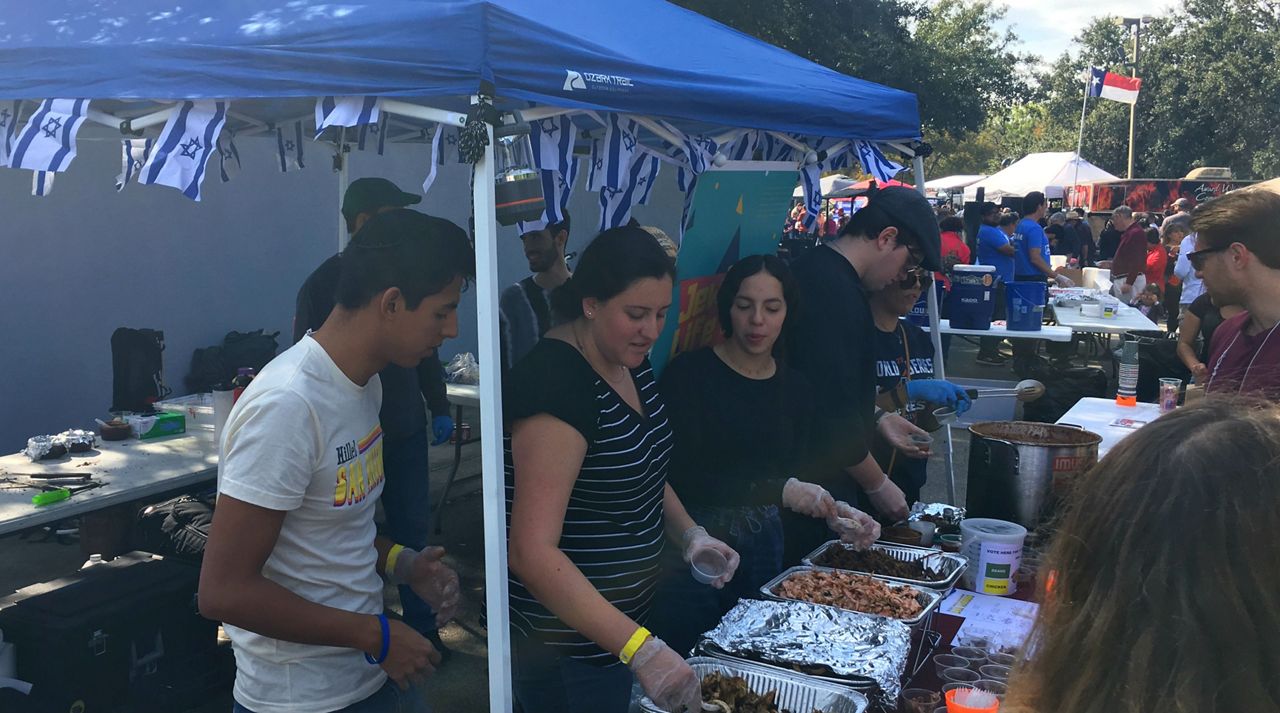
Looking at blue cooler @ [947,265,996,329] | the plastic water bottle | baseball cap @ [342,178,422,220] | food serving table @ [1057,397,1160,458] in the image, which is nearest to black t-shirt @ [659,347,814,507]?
baseball cap @ [342,178,422,220]

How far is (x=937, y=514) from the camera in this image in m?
3.33

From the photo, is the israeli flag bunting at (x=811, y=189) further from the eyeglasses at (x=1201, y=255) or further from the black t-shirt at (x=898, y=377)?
the eyeglasses at (x=1201, y=255)

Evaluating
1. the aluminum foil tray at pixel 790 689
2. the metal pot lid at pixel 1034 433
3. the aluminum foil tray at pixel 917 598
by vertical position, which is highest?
the metal pot lid at pixel 1034 433

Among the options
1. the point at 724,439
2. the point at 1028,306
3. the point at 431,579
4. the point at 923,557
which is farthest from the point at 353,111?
the point at 1028,306

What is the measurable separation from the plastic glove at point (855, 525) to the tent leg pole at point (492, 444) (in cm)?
109

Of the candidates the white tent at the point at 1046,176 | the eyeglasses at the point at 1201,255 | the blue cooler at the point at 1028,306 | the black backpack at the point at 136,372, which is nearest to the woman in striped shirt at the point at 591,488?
the eyeglasses at the point at 1201,255

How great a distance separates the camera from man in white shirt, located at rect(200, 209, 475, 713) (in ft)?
5.43

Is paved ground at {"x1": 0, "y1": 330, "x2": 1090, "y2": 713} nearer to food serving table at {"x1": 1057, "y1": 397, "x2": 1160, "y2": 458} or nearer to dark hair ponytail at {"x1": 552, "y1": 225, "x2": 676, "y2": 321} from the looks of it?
food serving table at {"x1": 1057, "y1": 397, "x2": 1160, "y2": 458}

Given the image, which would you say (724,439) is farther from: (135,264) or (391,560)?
(135,264)

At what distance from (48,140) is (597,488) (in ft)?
6.29

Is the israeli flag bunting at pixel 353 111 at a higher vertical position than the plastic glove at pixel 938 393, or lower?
higher

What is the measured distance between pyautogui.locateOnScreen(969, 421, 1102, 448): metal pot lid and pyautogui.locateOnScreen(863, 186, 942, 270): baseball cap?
2.01 ft

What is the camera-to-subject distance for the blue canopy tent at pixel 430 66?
2154 mm

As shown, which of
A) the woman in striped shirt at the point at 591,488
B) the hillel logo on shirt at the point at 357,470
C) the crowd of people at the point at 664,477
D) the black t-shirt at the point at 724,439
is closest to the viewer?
the crowd of people at the point at 664,477
